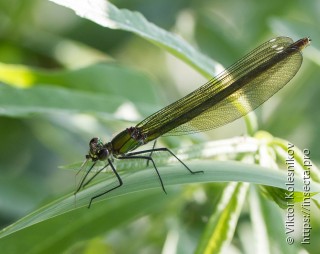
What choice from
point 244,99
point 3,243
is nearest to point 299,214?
point 244,99

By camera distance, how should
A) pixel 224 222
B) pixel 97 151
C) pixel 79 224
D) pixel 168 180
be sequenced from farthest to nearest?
1. pixel 97 151
2. pixel 79 224
3. pixel 224 222
4. pixel 168 180

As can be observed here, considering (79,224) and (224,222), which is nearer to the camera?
(224,222)

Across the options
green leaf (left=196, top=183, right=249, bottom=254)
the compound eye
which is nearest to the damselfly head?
the compound eye

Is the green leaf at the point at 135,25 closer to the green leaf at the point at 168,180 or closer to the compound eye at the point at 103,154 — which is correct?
the green leaf at the point at 168,180

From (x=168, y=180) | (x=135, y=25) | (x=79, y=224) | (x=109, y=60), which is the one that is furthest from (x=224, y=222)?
(x=109, y=60)

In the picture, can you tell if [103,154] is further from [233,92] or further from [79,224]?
[233,92]

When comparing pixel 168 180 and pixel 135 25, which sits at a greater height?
pixel 135 25

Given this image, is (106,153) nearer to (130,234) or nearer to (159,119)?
(159,119)

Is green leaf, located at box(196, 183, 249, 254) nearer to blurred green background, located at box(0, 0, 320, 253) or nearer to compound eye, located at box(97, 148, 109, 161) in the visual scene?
compound eye, located at box(97, 148, 109, 161)
